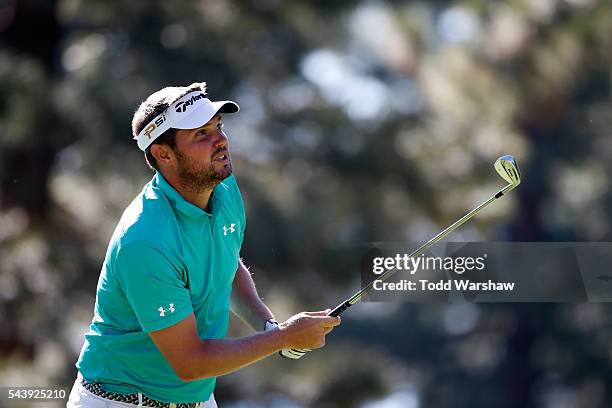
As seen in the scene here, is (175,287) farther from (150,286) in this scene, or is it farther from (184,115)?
(184,115)

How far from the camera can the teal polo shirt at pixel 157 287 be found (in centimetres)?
350

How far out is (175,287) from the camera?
11.6ft

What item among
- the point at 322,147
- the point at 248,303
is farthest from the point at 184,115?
the point at 322,147

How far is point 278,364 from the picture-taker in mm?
10711

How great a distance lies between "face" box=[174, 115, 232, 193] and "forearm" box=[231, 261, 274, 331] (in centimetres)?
48

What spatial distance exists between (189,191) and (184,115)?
22 centimetres

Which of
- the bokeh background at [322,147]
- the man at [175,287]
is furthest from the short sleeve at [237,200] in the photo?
the bokeh background at [322,147]

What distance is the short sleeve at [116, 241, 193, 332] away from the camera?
3492 mm

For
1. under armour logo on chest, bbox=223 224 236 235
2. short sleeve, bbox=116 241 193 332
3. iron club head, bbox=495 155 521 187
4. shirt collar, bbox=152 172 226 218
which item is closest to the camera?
short sleeve, bbox=116 241 193 332

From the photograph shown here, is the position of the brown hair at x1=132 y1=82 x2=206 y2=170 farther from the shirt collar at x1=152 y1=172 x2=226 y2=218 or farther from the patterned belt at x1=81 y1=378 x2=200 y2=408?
the patterned belt at x1=81 y1=378 x2=200 y2=408

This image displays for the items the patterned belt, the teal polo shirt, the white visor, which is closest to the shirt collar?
the teal polo shirt

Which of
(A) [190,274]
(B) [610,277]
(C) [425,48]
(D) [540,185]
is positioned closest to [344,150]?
(C) [425,48]

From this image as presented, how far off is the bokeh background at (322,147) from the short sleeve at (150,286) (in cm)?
527

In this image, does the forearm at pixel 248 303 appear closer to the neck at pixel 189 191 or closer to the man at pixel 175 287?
the man at pixel 175 287
